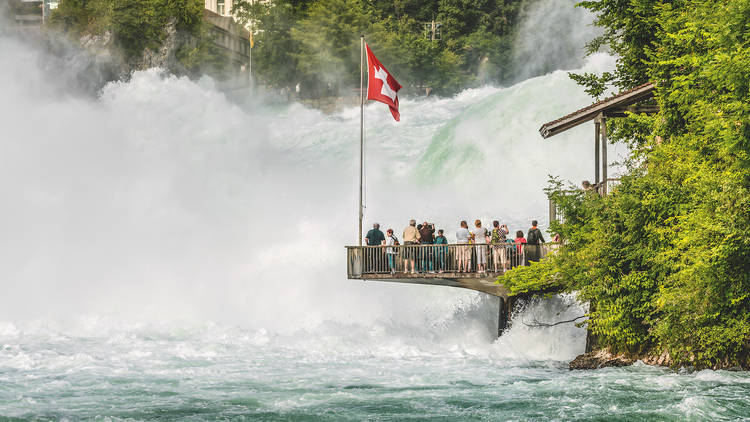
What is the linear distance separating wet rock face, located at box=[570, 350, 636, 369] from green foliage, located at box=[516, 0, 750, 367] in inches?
11.3

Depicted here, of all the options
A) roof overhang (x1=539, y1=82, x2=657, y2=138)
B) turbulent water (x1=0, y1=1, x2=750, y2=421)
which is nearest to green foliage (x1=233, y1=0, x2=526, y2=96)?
turbulent water (x1=0, y1=1, x2=750, y2=421)

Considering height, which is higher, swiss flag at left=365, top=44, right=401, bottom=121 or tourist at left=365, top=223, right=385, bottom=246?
swiss flag at left=365, top=44, right=401, bottom=121

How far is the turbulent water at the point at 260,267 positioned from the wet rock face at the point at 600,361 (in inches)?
16.9

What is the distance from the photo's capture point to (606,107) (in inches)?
984

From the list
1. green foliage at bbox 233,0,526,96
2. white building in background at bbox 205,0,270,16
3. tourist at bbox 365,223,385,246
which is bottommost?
tourist at bbox 365,223,385,246

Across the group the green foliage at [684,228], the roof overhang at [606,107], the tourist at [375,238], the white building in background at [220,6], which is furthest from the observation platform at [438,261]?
the white building in background at [220,6]

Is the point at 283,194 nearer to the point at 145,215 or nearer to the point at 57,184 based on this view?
the point at 145,215

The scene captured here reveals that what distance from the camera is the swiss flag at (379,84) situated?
27.1m

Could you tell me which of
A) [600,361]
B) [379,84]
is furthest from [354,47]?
[600,361]

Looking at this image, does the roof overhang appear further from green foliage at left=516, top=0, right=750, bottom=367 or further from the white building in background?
the white building in background

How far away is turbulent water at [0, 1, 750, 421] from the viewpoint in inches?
755

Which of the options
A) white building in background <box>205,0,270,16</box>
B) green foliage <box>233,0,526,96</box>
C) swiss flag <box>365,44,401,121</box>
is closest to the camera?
swiss flag <box>365,44,401,121</box>

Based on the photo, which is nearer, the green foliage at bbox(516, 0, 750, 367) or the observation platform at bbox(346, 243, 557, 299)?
A: the green foliage at bbox(516, 0, 750, 367)

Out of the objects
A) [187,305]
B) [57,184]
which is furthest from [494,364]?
[57,184]
